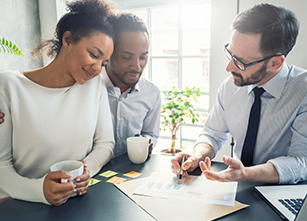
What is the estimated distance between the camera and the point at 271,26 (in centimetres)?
129

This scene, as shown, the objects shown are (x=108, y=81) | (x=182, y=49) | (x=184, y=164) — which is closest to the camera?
(x=184, y=164)

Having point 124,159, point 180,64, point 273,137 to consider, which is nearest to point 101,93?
point 124,159

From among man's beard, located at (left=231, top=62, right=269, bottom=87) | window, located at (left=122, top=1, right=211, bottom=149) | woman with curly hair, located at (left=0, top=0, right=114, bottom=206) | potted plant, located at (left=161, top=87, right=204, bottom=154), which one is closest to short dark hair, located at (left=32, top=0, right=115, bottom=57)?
woman with curly hair, located at (left=0, top=0, right=114, bottom=206)

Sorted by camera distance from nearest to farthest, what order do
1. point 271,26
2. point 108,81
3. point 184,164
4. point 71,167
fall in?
point 71,167 < point 184,164 < point 271,26 < point 108,81

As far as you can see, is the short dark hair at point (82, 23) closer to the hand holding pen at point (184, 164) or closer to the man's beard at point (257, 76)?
the hand holding pen at point (184, 164)

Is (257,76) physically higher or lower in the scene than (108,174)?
higher

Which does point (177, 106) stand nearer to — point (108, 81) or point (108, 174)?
point (108, 81)

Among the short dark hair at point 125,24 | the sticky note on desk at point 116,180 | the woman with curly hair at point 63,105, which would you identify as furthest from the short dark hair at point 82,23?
the sticky note on desk at point 116,180

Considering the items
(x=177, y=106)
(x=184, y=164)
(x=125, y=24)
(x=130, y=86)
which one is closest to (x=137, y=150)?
(x=184, y=164)

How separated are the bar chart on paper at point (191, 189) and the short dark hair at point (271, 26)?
0.79 m

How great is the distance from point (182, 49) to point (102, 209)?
2371mm

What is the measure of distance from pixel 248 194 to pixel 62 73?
3.10ft

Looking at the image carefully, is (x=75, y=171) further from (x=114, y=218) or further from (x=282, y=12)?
(x=282, y=12)

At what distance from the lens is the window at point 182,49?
2748mm
